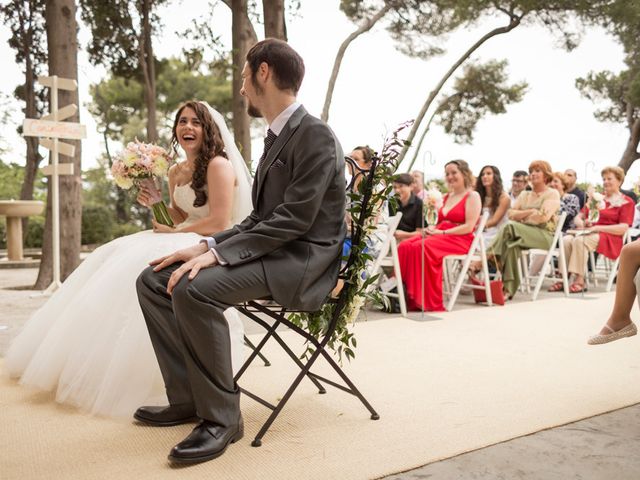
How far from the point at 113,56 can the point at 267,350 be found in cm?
1121

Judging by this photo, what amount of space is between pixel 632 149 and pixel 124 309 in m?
15.9

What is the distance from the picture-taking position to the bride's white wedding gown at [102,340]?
2.65 metres

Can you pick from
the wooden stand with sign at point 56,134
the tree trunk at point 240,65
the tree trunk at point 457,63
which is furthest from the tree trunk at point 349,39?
the wooden stand with sign at point 56,134

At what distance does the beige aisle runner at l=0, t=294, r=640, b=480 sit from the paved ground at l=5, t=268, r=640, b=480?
0.06m

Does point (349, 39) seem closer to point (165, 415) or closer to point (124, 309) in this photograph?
point (124, 309)

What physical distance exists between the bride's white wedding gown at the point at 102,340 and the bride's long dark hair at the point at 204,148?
294 mm

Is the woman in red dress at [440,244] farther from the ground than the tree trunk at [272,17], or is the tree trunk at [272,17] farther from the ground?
the tree trunk at [272,17]

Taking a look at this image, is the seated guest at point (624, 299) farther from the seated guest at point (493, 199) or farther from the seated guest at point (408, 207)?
the seated guest at point (493, 199)

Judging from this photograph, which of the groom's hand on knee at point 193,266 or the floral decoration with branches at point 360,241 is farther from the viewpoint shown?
the floral decoration with branches at point 360,241

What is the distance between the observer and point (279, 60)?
7.50 feet

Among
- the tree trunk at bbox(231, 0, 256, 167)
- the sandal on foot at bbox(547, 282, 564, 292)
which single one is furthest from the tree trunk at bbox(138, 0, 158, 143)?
the sandal on foot at bbox(547, 282, 564, 292)

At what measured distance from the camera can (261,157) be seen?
96.0 inches

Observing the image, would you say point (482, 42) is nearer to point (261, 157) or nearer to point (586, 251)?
point (586, 251)

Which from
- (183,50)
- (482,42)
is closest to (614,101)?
(482,42)
